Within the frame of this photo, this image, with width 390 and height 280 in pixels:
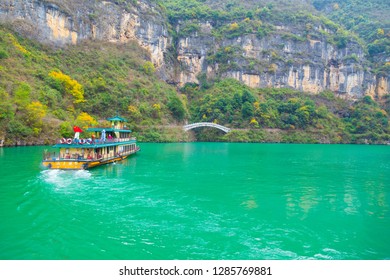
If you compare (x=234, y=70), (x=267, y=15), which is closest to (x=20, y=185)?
(x=234, y=70)

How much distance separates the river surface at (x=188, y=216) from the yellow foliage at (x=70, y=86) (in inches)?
1454

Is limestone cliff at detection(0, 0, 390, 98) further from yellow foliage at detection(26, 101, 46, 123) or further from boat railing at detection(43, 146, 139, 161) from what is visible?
boat railing at detection(43, 146, 139, 161)

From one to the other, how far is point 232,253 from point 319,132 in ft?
250

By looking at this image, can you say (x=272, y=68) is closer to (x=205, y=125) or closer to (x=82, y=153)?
(x=205, y=125)

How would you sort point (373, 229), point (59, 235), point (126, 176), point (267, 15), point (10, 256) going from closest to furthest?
point (10, 256) → point (59, 235) → point (373, 229) → point (126, 176) → point (267, 15)

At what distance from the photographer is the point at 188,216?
15164mm

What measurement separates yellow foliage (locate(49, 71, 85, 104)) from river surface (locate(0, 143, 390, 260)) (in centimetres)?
3693

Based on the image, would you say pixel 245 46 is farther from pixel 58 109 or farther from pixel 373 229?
pixel 373 229

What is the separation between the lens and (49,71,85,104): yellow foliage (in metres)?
59.9

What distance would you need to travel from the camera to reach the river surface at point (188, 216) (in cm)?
1136

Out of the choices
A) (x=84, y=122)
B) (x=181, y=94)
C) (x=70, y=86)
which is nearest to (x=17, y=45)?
(x=70, y=86)

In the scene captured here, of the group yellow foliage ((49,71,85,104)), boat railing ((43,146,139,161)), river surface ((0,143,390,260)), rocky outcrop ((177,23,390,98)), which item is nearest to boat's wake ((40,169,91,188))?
river surface ((0,143,390,260))

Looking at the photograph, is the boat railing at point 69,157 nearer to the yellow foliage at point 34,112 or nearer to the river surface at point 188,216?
the river surface at point 188,216

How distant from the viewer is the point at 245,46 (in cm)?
10162
